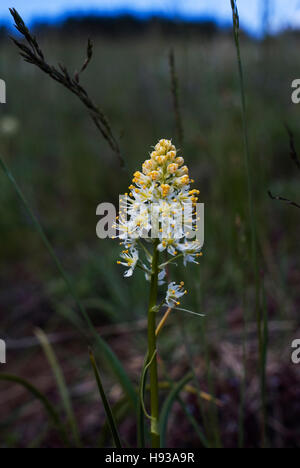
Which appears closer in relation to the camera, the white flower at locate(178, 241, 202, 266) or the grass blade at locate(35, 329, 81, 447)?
the white flower at locate(178, 241, 202, 266)

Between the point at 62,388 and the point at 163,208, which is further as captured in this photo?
the point at 62,388

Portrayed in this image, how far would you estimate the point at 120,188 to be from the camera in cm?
589

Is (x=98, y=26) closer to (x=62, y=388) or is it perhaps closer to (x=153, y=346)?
(x=62, y=388)

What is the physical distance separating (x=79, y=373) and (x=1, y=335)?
1.06 metres

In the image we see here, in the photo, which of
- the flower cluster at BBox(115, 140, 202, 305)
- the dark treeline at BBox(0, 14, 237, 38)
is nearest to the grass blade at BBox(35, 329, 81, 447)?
the flower cluster at BBox(115, 140, 202, 305)

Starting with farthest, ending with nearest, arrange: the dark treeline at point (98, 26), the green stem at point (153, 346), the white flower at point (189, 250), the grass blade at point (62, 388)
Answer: the dark treeline at point (98, 26)
the grass blade at point (62, 388)
the white flower at point (189, 250)
the green stem at point (153, 346)

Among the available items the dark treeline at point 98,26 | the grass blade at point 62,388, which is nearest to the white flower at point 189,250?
the grass blade at point 62,388

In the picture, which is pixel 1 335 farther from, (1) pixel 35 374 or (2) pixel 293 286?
(2) pixel 293 286

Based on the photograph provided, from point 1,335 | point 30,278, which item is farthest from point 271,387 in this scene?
point 30,278

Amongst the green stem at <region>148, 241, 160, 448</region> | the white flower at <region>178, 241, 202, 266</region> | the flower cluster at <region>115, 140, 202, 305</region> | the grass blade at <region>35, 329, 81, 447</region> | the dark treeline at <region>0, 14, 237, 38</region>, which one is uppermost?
the dark treeline at <region>0, 14, 237, 38</region>

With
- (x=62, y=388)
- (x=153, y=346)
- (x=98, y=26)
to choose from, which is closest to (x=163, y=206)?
(x=153, y=346)

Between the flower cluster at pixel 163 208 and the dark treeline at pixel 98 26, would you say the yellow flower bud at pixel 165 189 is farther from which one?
the dark treeline at pixel 98 26

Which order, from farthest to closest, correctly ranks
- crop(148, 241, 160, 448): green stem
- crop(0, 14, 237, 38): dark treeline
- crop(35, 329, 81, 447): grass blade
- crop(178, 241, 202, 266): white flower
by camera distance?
crop(0, 14, 237, 38): dark treeline → crop(35, 329, 81, 447): grass blade → crop(178, 241, 202, 266): white flower → crop(148, 241, 160, 448): green stem

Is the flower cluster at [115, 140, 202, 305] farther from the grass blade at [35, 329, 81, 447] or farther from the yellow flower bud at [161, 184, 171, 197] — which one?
A: the grass blade at [35, 329, 81, 447]
